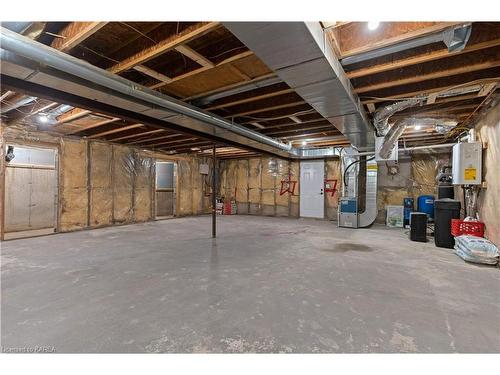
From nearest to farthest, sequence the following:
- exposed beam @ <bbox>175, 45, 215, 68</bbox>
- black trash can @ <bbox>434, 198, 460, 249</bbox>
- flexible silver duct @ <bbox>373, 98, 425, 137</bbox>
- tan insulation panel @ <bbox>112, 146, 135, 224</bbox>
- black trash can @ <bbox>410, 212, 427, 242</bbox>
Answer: exposed beam @ <bbox>175, 45, 215, 68</bbox>
flexible silver duct @ <bbox>373, 98, 425, 137</bbox>
black trash can @ <bbox>434, 198, 460, 249</bbox>
black trash can @ <bbox>410, 212, 427, 242</bbox>
tan insulation panel @ <bbox>112, 146, 135, 224</bbox>

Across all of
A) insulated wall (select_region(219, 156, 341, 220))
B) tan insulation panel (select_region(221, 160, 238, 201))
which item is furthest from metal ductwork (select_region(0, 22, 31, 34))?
tan insulation panel (select_region(221, 160, 238, 201))

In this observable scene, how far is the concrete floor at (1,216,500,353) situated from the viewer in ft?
5.03

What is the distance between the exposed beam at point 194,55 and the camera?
6.55 ft

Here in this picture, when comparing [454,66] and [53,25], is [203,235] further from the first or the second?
[454,66]

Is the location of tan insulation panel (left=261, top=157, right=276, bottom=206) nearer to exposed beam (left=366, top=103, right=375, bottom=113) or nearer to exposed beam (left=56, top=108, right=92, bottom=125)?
exposed beam (left=366, top=103, right=375, bottom=113)

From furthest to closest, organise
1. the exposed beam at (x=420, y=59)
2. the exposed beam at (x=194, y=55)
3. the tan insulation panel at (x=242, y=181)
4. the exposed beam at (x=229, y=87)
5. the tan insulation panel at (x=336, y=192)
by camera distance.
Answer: the tan insulation panel at (x=242, y=181), the tan insulation panel at (x=336, y=192), the exposed beam at (x=229, y=87), the exposed beam at (x=194, y=55), the exposed beam at (x=420, y=59)

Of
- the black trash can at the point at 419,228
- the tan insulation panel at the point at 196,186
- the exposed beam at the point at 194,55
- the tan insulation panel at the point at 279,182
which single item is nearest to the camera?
the exposed beam at the point at 194,55

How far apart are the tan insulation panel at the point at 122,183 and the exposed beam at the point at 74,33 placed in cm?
457

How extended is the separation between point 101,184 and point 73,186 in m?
0.61

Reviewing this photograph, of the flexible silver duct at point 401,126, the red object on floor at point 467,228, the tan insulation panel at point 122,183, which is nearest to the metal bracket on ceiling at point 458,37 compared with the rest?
the flexible silver duct at point 401,126

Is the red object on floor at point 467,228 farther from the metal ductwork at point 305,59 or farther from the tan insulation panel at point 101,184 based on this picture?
the tan insulation panel at point 101,184

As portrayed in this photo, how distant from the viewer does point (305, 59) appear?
5.91ft

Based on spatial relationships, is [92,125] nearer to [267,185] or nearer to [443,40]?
[443,40]

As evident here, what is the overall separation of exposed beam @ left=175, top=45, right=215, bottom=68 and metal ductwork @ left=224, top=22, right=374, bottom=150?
0.68 meters
